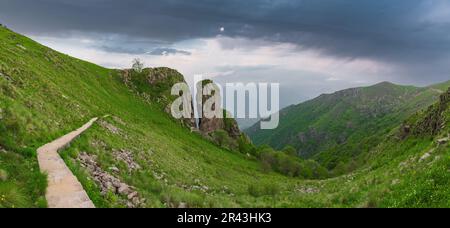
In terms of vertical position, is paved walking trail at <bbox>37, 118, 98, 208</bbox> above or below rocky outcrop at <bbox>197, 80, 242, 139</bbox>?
above

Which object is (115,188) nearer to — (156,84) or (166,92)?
(166,92)

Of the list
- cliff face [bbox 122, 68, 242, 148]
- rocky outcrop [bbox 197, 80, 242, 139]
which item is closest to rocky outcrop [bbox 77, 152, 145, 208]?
cliff face [bbox 122, 68, 242, 148]

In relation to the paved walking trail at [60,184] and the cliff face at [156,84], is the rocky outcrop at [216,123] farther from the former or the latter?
the paved walking trail at [60,184]

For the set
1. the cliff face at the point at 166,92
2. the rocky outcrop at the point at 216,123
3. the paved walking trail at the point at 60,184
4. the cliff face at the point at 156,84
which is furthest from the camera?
the rocky outcrop at the point at 216,123

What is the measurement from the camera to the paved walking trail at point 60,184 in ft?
46.2

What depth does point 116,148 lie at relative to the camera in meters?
35.0

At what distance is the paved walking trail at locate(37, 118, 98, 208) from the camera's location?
1407cm

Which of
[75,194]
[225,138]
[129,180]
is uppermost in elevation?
[75,194]

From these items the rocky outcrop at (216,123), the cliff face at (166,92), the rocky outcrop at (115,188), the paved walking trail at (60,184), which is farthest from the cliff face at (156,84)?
the paved walking trail at (60,184)

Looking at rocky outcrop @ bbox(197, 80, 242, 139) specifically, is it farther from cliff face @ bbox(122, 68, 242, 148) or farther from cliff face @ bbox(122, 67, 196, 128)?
cliff face @ bbox(122, 67, 196, 128)
